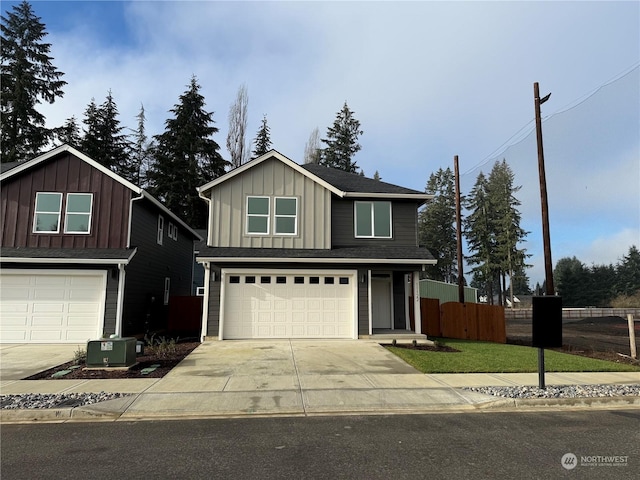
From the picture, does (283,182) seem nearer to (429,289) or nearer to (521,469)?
(521,469)

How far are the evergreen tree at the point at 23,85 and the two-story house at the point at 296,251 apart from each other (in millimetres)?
24519

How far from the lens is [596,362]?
1103 cm

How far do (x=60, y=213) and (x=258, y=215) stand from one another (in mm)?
6919

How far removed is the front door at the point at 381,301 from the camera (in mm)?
16391

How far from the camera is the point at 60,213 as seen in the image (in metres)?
14.1

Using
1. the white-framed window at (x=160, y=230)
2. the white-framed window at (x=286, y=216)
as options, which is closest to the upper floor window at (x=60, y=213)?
the white-framed window at (x=160, y=230)

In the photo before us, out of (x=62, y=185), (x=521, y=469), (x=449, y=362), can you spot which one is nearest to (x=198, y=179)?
(x=62, y=185)

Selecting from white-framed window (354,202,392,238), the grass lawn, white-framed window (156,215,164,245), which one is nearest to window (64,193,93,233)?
white-framed window (156,215,164,245)

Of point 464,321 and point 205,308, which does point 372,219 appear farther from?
point 205,308

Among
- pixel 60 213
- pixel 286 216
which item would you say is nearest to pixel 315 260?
pixel 286 216

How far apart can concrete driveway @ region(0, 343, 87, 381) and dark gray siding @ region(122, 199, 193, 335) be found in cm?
233

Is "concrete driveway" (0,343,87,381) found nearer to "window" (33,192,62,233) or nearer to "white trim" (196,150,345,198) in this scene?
"window" (33,192,62,233)

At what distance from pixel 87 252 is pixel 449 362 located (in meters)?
12.2

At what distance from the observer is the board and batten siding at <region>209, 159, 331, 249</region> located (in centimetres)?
1471
